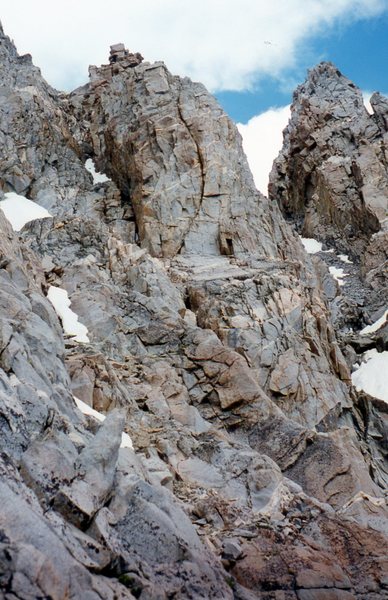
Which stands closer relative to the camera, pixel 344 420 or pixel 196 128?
pixel 344 420

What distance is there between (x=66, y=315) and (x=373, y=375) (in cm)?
2471

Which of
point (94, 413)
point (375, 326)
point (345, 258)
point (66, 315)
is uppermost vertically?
point (345, 258)

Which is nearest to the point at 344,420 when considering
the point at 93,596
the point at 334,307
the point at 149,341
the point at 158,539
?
the point at 149,341

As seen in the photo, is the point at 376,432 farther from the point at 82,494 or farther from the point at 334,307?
the point at 82,494

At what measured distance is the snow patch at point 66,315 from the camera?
83.4ft

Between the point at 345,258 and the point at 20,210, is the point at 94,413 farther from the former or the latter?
the point at 345,258

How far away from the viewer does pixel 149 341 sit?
87.2 feet

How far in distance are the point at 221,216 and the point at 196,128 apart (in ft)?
24.5

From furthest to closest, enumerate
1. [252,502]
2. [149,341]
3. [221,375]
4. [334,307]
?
[334,307], [149,341], [221,375], [252,502]

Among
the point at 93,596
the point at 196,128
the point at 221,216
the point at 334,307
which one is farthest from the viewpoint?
the point at 334,307

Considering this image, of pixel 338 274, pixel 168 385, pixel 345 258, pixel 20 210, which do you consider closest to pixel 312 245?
pixel 345 258

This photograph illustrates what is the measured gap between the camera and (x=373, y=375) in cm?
4206

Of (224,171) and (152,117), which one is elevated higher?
(152,117)

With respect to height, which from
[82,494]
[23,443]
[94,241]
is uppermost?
[94,241]
